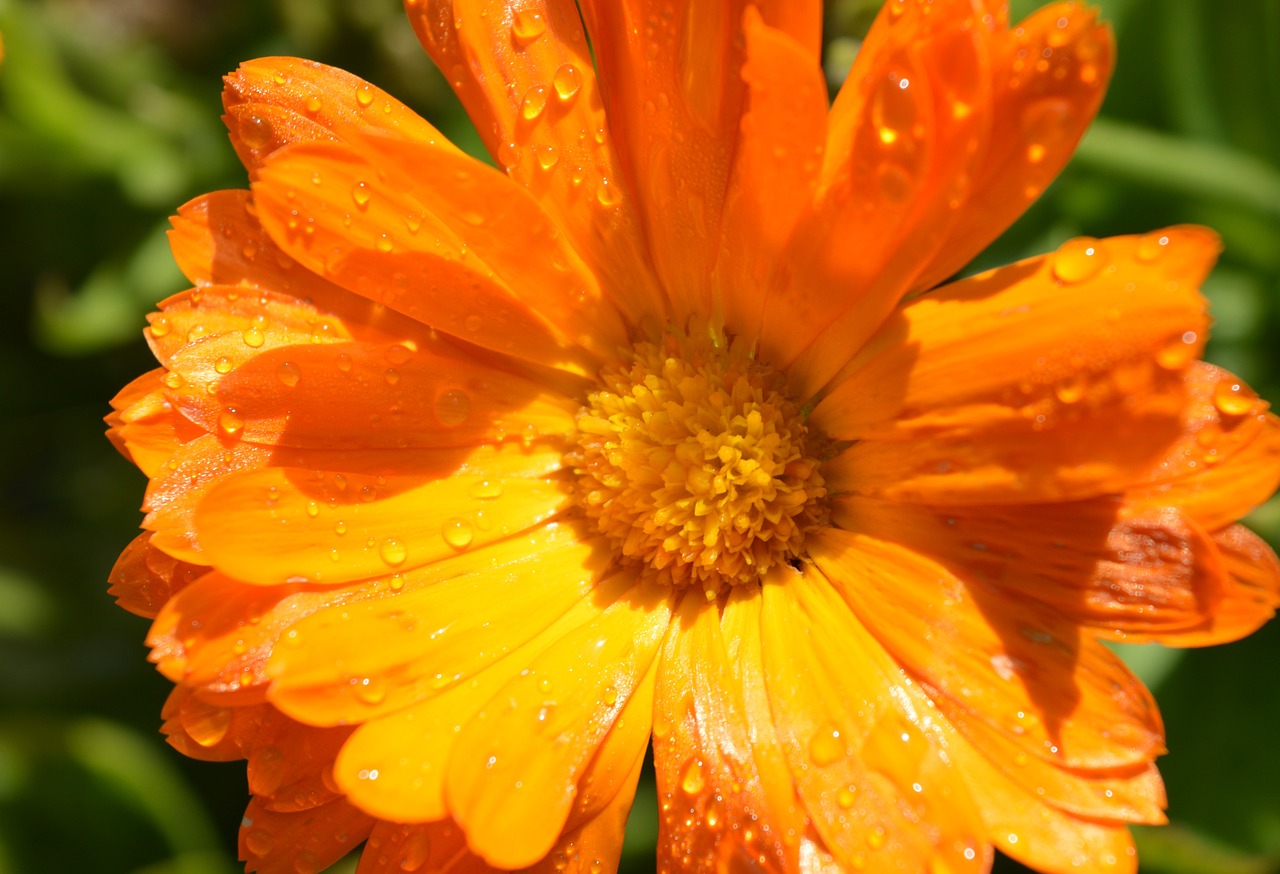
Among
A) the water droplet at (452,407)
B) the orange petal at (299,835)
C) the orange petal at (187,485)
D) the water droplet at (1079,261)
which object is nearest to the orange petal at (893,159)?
the water droplet at (1079,261)

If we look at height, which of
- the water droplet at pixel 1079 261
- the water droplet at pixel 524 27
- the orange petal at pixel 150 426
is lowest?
the orange petal at pixel 150 426

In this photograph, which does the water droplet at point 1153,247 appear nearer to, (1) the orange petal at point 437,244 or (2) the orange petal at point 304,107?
(1) the orange petal at point 437,244

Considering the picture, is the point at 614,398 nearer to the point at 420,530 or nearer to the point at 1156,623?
the point at 420,530

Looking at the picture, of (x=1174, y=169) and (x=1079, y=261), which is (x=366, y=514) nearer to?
(x=1079, y=261)

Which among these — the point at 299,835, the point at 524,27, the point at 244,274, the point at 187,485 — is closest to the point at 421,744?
the point at 299,835

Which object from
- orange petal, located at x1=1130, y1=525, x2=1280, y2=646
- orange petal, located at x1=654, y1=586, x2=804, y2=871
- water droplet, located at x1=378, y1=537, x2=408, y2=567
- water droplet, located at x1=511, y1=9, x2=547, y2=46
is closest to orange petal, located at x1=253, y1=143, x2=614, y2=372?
water droplet, located at x1=511, y1=9, x2=547, y2=46

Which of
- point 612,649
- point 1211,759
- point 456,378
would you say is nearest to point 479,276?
point 456,378

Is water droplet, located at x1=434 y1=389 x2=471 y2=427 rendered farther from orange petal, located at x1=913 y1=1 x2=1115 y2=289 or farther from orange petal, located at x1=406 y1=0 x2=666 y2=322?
orange petal, located at x1=913 y1=1 x2=1115 y2=289
